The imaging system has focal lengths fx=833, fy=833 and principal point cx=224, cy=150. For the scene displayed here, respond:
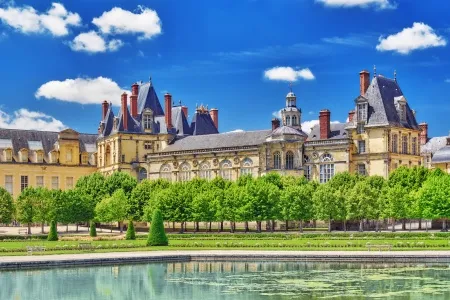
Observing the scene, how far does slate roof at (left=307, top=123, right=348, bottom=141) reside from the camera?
250 feet

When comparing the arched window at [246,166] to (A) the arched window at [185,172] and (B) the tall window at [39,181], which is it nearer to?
(A) the arched window at [185,172]

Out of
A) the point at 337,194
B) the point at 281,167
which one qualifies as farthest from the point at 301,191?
the point at 281,167

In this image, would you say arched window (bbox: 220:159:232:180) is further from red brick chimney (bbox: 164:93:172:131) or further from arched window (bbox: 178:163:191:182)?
red brick chimney (bbox: 164:93:172:131)

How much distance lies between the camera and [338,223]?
6725 centimetres

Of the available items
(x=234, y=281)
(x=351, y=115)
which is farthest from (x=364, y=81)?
(x=234, y=281)

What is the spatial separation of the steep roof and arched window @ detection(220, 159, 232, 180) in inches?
569

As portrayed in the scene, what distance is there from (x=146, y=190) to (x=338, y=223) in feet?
54.6

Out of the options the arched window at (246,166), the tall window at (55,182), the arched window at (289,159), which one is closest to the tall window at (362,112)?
the arched window at (289,159)

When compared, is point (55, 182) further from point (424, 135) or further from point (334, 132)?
point (424, 135)

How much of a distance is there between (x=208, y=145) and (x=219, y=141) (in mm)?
1203

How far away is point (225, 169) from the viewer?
81062 mm

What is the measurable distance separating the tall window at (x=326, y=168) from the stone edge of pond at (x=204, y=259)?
117 ft

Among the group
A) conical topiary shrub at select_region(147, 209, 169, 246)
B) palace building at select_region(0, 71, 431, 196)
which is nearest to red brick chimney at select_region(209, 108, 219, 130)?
palace building at select_region(0, 71, 431, 196)

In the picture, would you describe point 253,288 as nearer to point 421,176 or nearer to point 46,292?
point 46,292
